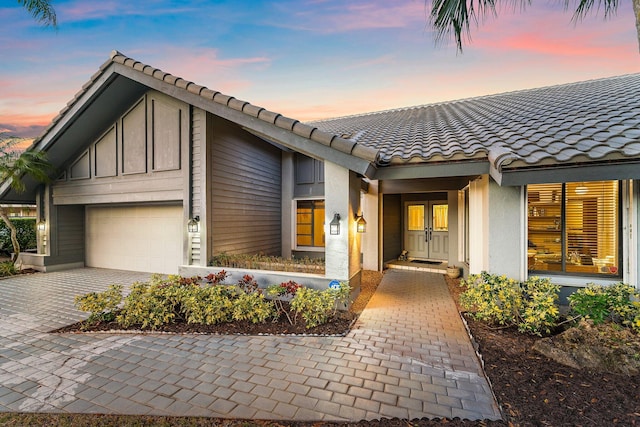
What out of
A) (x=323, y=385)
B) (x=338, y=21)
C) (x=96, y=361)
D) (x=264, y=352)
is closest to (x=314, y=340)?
(x=264, y=352)

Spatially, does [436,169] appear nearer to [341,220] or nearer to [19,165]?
[341,220]

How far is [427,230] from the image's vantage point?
10328mm

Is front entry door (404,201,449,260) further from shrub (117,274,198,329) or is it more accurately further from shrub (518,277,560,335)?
shrub (117,274,198,329)

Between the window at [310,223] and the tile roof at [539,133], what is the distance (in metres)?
3.39

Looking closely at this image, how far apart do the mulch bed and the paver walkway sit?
4.1 inches

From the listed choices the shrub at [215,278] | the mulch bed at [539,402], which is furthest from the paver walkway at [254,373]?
the shrub at [215,278]

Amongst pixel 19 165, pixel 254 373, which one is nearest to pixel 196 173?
pixel 254 373

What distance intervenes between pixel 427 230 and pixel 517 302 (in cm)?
626

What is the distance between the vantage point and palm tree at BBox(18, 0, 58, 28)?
19.6ft

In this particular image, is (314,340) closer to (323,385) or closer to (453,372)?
(323,385)

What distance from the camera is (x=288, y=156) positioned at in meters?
9.75

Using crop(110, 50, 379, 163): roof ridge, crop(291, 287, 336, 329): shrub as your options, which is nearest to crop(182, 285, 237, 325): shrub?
crop(291, 287, 336, 329): shrub

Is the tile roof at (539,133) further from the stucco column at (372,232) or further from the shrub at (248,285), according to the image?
the shrub at (248,285)

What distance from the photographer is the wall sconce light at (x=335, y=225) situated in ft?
17.2
